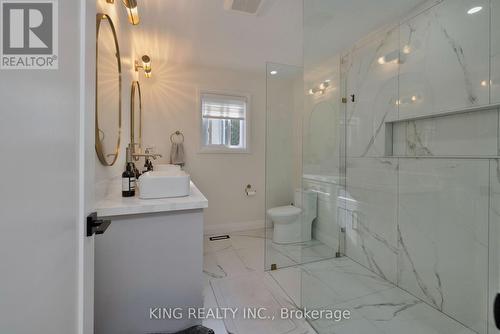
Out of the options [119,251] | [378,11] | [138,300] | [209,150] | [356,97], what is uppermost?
[378,11]

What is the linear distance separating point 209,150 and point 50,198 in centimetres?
277

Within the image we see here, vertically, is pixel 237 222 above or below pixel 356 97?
below

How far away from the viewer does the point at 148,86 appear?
117 inches

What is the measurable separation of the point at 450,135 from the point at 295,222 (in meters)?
1.72

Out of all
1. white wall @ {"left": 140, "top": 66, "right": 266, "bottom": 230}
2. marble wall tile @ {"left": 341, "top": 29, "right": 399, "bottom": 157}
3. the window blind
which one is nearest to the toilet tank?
marble wall tile @ {"left": 341, "top": 29, "right": 399, "bottom": 157}

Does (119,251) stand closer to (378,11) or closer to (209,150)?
(209,150)

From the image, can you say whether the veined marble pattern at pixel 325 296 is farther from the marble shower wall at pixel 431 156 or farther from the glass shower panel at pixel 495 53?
the glass shower panel at pixel 495 53

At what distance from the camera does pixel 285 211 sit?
2.76 meters

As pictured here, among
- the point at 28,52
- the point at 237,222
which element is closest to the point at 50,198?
the point at 28,52

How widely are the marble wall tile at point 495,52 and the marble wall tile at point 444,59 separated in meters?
0.03

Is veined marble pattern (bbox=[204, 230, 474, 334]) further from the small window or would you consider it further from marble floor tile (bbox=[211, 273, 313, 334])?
the small window

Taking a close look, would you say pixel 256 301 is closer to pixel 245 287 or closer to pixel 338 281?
pixel 245 287

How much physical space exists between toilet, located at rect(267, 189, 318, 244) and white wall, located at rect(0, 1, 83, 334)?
90.5 inches

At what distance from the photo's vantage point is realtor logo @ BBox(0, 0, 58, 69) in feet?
1.39
